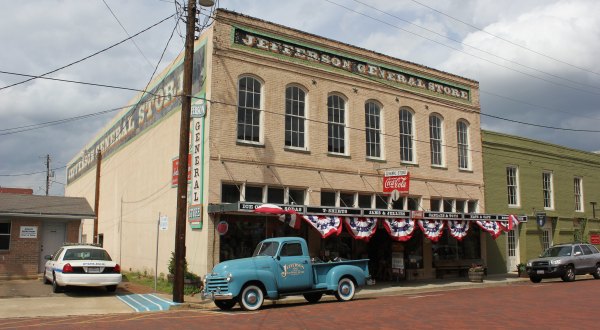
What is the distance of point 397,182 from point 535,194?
1239 centimetres

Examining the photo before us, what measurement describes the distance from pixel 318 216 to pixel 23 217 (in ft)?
45.0

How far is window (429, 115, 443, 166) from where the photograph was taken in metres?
26.8

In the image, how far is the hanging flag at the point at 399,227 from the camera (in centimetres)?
2111

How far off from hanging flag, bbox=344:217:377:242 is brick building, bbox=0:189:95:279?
13.2 metres

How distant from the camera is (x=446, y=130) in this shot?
27359mm

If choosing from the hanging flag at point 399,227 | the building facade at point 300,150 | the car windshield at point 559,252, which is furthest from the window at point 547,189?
the hanging flag at point 399,227

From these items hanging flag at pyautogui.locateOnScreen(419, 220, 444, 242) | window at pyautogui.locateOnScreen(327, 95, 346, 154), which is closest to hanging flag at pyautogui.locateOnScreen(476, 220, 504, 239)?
hanging flag at pyautogui.locateOnScreen(419, 220, 444, 242)

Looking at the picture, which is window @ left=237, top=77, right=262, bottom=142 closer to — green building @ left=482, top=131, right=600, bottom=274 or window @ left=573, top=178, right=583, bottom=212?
green building @ left=482, top=131, right=600, bottom=274

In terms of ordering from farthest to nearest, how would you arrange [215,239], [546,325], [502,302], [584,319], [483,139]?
[483,139], [215,239], [502,302], [584,319], [546,325]

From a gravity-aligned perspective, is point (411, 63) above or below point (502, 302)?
above

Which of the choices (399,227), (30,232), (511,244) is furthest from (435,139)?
(30,232)

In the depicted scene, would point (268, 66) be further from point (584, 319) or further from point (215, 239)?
point (584, 319)

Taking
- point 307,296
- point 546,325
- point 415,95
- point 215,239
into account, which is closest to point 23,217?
point 215,239

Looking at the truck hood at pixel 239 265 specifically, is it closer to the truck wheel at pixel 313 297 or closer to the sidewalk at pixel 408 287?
the sidewalk at pixel 408 287
